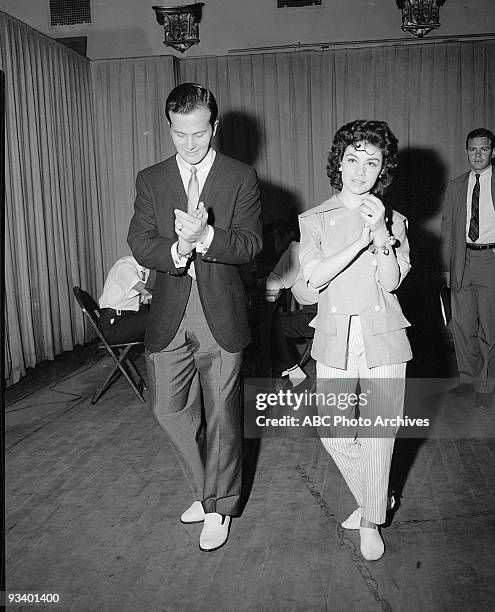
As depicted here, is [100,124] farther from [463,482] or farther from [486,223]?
[463,482]

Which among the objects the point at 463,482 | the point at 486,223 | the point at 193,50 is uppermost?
the point at 193,50

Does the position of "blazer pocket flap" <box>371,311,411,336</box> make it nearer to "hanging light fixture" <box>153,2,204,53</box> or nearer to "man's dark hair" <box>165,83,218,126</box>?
"man's dark hair" <box>165,83,218,126</box>

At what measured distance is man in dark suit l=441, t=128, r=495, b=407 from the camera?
459cm

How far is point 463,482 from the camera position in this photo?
3305 millimetres

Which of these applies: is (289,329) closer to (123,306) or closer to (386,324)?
(123,306)

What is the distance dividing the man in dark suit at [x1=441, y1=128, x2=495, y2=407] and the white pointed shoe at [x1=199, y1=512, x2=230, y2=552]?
8.40 feet

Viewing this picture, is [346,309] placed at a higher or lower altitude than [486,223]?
lower

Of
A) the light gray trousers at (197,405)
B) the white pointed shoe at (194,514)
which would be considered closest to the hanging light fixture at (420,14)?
the light gray trousers at (197,405)

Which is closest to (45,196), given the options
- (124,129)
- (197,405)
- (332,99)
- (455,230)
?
(124,129)

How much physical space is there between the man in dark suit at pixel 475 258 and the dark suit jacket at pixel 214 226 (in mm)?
2520

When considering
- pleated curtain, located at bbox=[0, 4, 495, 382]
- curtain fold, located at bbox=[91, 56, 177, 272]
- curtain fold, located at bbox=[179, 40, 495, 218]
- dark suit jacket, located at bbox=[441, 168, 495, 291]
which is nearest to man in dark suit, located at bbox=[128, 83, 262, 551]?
dark suit jacket, located at bbox=[441, 168, 495, 291]

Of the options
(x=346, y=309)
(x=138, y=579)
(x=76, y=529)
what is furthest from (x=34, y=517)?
(x=346, y=309)

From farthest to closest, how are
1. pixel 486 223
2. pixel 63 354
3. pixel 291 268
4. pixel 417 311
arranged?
pixel 417 311 < pixel 63 354 < pixel 291 268 < pixel 486 223

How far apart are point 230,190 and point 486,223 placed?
269 centimetres
